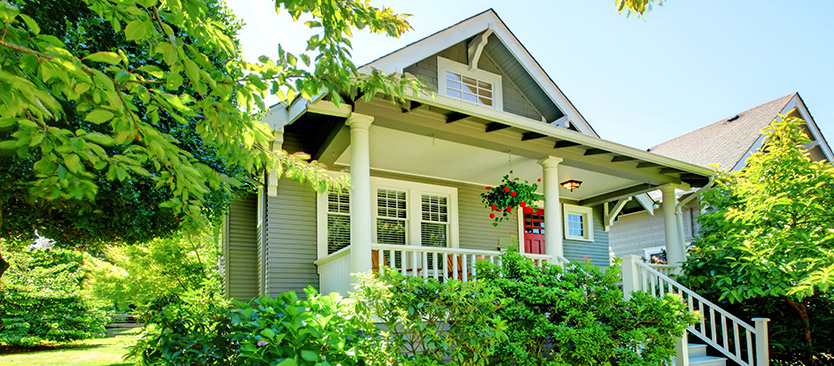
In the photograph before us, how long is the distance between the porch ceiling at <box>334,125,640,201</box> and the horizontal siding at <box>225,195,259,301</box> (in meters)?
2.60

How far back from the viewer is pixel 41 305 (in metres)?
→ 12.5

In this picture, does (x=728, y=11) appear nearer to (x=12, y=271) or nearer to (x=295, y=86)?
(x=295, y=86)

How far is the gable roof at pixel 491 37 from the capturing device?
23.6 ft

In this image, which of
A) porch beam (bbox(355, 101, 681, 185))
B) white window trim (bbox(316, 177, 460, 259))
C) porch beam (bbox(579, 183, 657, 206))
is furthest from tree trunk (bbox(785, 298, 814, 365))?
white window trim (bbox(316, 177, 460, 259))

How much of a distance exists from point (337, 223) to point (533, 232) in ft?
15.2

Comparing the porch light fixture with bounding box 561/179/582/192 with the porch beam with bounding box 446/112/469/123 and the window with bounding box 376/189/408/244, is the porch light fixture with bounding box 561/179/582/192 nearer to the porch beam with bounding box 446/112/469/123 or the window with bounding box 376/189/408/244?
the window with bounding box 376/189/408/244

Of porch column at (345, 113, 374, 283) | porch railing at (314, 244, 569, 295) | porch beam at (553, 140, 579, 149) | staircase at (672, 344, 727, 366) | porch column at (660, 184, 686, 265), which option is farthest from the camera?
porch column at (660, 184, 686, 265)

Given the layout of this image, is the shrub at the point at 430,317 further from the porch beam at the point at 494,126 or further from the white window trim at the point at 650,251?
the white window trim at the point at 650,251

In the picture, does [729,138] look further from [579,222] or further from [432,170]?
[432,170]

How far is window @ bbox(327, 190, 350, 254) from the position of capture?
7.97 metres

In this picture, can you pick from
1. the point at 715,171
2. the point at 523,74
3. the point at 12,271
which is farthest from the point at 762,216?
the point at 12,271

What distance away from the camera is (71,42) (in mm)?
3711

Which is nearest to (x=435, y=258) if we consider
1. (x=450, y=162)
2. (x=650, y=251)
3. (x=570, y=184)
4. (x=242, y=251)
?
(x=450, y=162)

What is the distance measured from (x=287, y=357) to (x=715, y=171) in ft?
25.3
